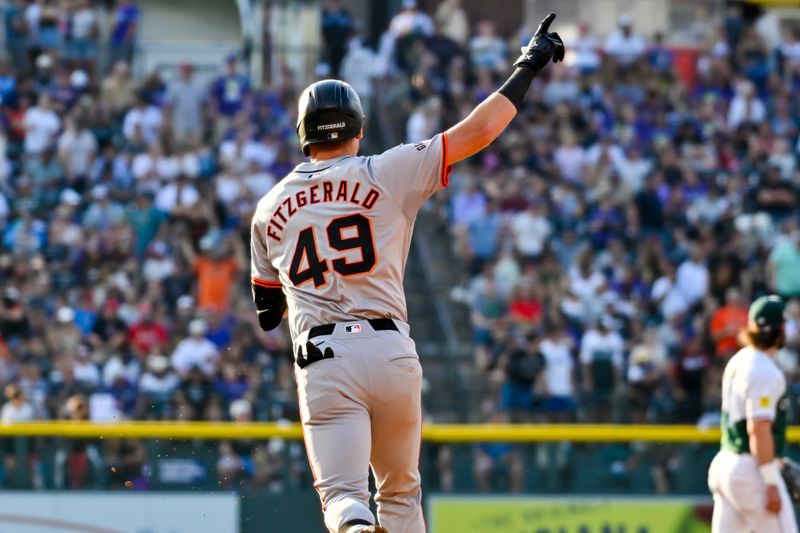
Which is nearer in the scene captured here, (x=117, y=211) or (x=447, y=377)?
(x=447, y=377)

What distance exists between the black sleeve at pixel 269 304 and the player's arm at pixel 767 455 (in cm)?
300

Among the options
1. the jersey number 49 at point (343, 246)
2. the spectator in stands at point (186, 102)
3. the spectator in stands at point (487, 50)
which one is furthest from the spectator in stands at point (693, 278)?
the jersey number 49 at point (343, 246)

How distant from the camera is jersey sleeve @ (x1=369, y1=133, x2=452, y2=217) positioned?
6.04 metres

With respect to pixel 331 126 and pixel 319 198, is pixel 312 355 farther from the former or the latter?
pixel 331 126

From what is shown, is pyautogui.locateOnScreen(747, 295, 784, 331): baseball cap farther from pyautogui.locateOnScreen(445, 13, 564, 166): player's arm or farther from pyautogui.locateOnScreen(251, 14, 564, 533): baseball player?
pyautogui.locateOnScreen(445, 13, 564, 166): player's arm

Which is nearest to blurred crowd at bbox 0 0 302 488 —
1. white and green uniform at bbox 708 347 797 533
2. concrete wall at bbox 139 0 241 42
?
concrete wall at bbox 139 0 241 42

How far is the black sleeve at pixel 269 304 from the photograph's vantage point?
21.3ft

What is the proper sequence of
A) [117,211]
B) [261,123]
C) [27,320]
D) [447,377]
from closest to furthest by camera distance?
[447,377] < [27,320] < [117,211] < [261,123]

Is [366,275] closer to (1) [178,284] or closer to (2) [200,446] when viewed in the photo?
(2) [200,446]

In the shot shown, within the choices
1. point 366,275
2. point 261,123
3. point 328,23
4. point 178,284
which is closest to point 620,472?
point 178,284

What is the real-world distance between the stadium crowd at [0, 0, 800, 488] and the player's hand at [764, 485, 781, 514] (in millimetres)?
4583

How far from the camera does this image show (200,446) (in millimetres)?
12414

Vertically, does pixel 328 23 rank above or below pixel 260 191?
above

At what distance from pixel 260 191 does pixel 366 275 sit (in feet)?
39.1
